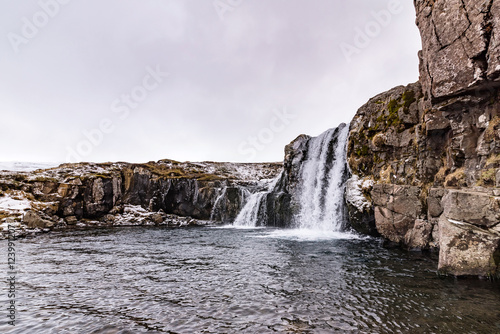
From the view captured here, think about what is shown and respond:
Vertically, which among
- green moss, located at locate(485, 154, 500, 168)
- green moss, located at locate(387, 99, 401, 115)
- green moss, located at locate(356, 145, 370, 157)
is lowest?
green moss, located at locate(485, 154, 500, 168)

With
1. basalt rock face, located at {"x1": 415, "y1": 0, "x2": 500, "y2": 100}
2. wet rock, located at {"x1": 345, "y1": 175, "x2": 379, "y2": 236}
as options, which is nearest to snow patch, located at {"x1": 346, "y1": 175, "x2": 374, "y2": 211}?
wet rock, located at {"x1": 345, "y1": 175, "x2": 379, "y2": 236}

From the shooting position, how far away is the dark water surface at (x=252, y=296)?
288 inches

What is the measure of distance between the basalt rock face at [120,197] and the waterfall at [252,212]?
74.8 inches

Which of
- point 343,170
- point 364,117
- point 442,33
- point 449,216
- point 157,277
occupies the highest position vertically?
point 442,33

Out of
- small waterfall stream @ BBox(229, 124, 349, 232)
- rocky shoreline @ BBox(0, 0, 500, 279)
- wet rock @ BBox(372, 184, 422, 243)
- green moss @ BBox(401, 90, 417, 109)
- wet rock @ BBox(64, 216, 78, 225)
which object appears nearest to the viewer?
rocky shoreline @ BBox(0, 0, 500, 279)

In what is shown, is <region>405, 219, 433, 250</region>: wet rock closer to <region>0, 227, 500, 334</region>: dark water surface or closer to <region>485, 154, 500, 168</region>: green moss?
<region>0, 227, 500, 334</region>: dark water surface

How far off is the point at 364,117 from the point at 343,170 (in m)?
6.87

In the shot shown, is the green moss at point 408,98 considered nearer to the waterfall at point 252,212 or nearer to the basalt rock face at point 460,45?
the basalt rock face at point 460,45

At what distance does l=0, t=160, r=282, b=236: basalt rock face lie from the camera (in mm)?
39000

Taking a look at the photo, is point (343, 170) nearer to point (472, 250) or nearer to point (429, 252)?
point (429, 252)

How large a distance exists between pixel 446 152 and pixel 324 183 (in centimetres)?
1589

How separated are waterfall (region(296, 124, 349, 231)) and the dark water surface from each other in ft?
38.1

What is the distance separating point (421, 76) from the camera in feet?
64.2

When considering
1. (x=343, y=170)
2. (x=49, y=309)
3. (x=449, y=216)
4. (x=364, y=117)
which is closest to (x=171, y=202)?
(x=343, y=170)
